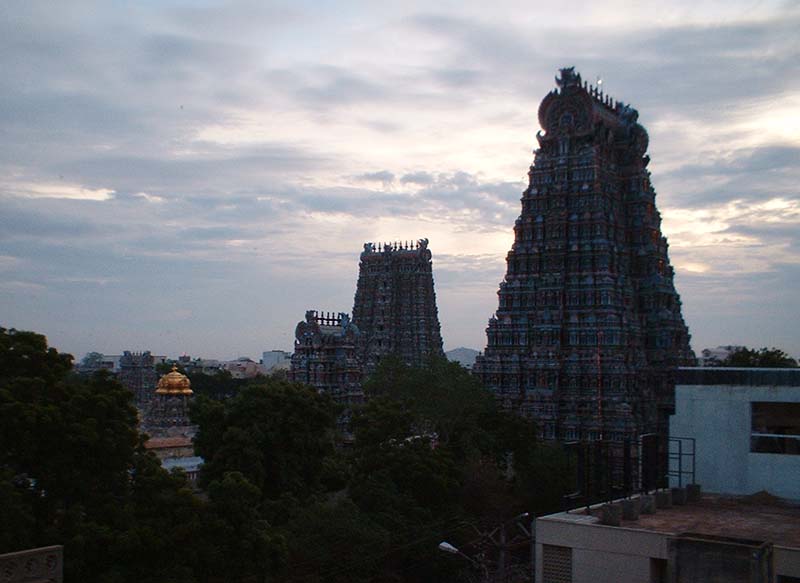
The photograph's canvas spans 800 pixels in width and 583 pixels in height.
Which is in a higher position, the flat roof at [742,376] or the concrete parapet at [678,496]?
the flat roof at [742,376]

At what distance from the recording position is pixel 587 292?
59.7 meters

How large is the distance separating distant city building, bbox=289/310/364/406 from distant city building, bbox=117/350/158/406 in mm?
49278

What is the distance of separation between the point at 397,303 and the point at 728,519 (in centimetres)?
6349

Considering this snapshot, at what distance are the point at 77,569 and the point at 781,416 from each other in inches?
997

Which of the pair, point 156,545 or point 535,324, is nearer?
point 156,545

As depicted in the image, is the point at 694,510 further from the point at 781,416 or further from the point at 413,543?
the point at 413,543

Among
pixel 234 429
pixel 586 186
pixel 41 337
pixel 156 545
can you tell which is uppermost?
pixel 586 186

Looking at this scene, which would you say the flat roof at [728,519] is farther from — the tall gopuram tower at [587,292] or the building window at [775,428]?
the tall gopuram tower at [587,292]

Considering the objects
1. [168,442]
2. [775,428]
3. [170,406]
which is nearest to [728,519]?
[775,428]

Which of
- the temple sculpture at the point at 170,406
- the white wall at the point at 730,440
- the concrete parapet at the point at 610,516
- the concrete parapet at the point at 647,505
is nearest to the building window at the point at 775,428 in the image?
the white wall at the point at 730,440

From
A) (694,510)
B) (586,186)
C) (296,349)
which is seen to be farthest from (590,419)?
(694,510)

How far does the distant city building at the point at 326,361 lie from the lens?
59938mm

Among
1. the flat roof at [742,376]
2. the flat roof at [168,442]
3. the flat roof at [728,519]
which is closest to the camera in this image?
the flat roof at [728,519]

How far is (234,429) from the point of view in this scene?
3428cm
